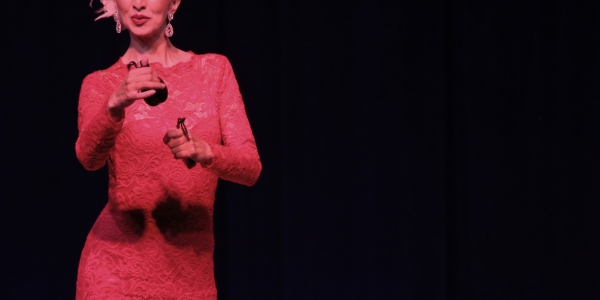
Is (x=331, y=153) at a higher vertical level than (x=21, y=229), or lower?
higher

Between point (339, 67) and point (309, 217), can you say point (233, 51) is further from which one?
point (309, 217)

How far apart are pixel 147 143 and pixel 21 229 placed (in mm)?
1455

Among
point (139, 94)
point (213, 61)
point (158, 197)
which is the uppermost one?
point (213, 61)

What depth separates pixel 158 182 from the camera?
2004mm

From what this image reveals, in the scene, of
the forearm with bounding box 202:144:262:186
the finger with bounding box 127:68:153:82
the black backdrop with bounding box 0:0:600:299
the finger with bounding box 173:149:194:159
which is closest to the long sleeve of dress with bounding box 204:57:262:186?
the forearm with bounding box 202:144:262:186

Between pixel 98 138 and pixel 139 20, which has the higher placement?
pixel 139 20

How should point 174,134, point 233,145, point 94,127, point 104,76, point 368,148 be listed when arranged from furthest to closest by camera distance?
1. point 368,148
2. point 104,76
3. point 233,145
4. point 94,127
5. point 174,134

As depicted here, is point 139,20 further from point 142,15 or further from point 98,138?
point 98,138

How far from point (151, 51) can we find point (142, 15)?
0.10 meters

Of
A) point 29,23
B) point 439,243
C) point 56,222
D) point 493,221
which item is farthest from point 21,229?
point 493,221

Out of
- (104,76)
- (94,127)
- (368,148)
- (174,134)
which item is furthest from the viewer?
(368,148)

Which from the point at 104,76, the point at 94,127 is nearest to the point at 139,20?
the point at 104,76

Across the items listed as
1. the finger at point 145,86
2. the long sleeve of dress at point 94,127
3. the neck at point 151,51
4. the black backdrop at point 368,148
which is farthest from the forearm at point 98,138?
the black backdrop at point 368,148

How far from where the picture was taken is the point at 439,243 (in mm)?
3381
